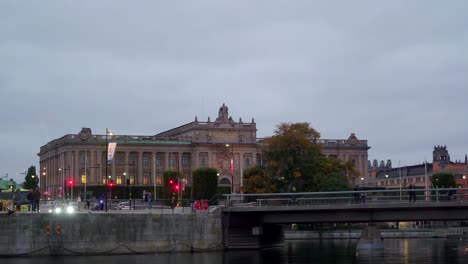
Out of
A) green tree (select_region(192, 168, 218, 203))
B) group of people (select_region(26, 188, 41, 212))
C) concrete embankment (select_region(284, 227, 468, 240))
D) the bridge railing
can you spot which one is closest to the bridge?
the bridge railing

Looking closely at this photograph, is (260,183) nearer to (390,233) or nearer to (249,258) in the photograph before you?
(390,233)

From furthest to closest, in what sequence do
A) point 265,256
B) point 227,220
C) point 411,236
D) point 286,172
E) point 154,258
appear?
point 411,236 < point 286,172 < point 227,220 < point 265,256 < point 154,258

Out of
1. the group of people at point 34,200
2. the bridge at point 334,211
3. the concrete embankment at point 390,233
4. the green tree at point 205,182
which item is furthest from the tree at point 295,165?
the group of people at point 34,200

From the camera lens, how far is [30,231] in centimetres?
7112

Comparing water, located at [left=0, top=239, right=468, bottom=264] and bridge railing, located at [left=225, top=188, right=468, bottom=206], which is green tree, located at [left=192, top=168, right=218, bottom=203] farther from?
water, located at [left=0, top=239, right=468, bottom=264]

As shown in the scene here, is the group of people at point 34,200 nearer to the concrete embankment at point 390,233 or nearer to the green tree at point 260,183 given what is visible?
the green tree at point 260,183

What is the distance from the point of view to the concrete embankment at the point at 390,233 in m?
130

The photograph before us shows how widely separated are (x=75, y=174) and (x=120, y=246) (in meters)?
129

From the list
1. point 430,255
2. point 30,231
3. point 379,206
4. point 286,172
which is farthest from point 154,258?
point 286,172

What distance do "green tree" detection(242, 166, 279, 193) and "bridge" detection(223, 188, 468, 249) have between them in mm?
37090

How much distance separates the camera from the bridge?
7250cm

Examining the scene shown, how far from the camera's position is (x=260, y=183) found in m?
125

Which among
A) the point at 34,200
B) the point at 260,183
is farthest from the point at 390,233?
the point at 34,200

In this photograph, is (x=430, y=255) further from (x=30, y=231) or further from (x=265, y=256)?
(x=30, y=231)
